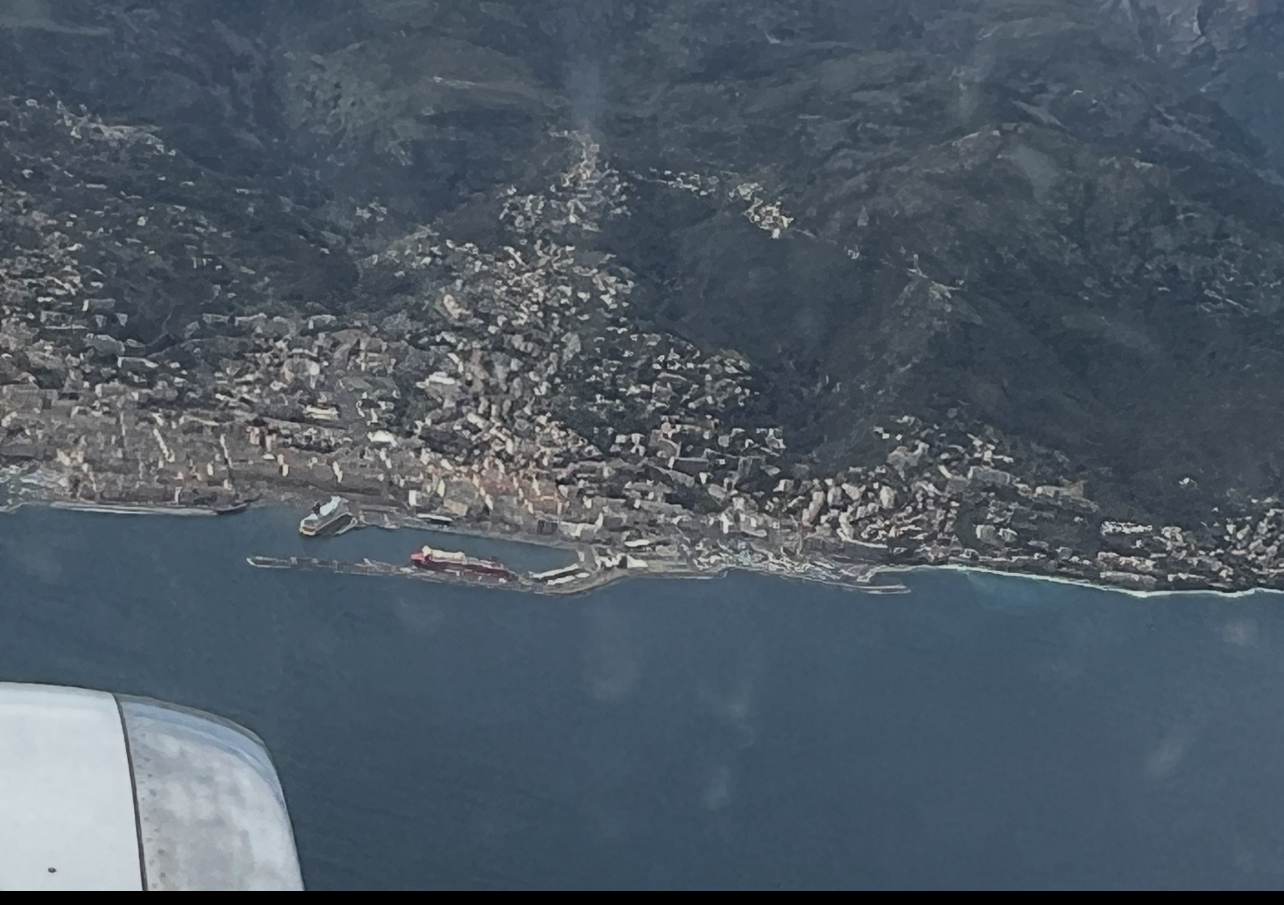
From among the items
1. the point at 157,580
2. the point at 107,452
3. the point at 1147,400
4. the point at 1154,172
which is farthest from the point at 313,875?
the point at 1154,172

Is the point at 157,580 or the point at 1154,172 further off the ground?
the point at 1154,172

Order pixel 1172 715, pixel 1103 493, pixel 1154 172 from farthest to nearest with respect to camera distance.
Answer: pixel 1154 172 → pixel 1103 493 → pixel 1172 715

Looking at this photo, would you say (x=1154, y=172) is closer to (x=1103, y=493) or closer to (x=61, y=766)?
(x=1103, y=493)

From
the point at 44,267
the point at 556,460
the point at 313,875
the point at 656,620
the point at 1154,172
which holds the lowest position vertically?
the point at 313,875

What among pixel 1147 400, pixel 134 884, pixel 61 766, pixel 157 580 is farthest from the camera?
pixel 1147 400

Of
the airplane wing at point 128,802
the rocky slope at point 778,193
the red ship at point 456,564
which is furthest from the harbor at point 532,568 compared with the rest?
the airplane wing at point 128,802

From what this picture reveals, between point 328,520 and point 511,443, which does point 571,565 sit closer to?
point 511,443

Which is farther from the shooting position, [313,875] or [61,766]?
[313,875]

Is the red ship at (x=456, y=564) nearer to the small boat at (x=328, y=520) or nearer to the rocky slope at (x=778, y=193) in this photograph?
the small boat at (x=328, y=520)
